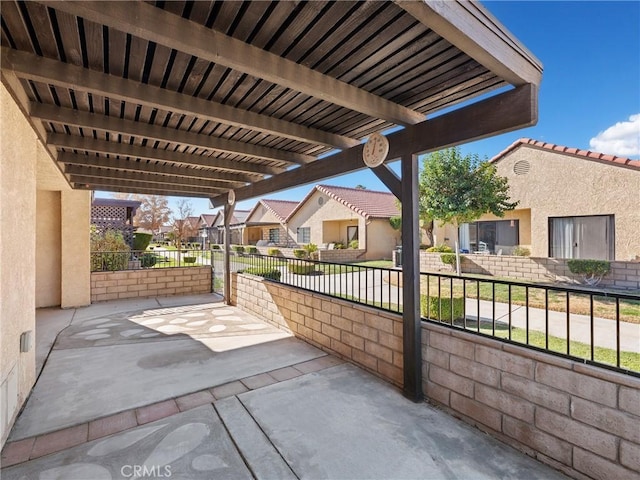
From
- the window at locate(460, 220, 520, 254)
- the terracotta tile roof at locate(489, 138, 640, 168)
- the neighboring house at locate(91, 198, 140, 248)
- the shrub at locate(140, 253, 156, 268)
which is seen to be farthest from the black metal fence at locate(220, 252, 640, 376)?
the neighboring house at locate(91, 198, 140, 248)

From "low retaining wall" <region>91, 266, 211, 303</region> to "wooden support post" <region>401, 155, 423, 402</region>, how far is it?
7.16 meters

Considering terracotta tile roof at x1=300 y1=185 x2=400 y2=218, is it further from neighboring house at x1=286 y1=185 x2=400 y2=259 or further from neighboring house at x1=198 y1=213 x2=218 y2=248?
neighboring house at x1=198 y1=213 x2=218 y2=248

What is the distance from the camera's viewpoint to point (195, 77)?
2492 millimetres

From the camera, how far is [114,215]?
40.8 feet

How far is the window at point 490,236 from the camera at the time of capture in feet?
37.4

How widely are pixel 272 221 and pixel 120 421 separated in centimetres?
2075

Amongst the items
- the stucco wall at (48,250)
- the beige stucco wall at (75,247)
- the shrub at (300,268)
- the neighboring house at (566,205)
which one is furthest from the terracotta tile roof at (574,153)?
the stucco wall at (48,250)

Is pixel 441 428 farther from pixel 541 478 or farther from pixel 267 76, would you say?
pixel 267 76

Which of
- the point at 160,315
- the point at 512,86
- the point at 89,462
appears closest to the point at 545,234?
the point at 512,86

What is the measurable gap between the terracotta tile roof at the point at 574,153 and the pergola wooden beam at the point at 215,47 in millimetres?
10179

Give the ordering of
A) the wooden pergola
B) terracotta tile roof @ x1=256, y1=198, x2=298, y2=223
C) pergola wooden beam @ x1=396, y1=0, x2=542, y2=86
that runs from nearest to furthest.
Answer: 1. pergola wooden beam @ x1=396, y1=0, x2=542, y2=86
2. the wooden pergola
3. terracotta tile roof @ x1=256, y1=198, x2=298, y2=223
